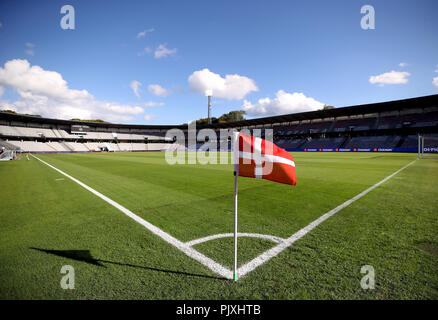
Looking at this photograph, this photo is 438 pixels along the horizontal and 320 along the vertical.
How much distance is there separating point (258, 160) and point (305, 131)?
64.1 m

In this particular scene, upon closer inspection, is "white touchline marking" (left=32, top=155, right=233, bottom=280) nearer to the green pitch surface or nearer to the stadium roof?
the green pitch surface

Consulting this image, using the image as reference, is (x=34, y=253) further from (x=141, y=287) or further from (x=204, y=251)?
(x=204, y=251)

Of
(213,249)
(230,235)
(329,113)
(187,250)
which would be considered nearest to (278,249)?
(230,235)

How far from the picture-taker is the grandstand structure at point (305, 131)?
43.3 meters

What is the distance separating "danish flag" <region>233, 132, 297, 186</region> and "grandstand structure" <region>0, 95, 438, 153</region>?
167 feet

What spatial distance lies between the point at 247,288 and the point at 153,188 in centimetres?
618

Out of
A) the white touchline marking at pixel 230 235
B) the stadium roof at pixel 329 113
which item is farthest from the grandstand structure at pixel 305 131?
the white touchline marking at pixel 230 235

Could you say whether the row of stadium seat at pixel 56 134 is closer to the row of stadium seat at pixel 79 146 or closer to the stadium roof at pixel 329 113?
the row of stadium seat at pixel 79 146

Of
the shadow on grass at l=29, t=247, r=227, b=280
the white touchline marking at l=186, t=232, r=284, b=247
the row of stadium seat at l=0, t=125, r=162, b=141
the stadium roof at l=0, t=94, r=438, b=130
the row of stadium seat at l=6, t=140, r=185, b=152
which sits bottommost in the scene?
the shadow on grass at l=29, t=247, r=227, b=280

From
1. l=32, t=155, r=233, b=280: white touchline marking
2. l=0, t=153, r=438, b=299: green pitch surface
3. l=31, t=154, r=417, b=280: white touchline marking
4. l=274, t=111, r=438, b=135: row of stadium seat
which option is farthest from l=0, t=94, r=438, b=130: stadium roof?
l=32, t=155, r=233, b=280: white touchline marking

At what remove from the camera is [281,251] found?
2967 mm

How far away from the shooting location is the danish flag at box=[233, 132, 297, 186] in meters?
2.73

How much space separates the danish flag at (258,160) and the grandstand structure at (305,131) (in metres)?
50.9

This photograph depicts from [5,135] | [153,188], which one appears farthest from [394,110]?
[5,135]
